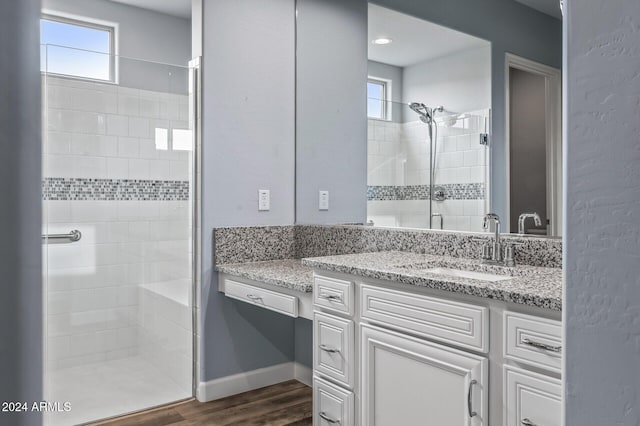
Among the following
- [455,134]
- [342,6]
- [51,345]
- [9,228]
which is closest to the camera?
[9,228]

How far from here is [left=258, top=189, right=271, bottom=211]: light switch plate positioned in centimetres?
294

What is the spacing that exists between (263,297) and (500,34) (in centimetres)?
162

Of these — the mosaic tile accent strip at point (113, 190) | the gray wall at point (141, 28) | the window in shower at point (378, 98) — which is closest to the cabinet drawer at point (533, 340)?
the window in shower at point (378, 98)

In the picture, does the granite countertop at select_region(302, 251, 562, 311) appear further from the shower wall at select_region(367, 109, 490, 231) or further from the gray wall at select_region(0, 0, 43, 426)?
the gray wall at select_region(0, 0, 43, 426)

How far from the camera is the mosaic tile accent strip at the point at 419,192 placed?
→ 2.21m

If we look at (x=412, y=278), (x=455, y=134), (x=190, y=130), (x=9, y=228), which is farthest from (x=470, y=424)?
(x=190, y=130)

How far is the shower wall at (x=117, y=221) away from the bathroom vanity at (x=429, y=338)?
2.27 ft

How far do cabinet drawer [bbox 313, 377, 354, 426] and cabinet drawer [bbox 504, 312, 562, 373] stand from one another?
78cm

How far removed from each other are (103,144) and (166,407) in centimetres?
141

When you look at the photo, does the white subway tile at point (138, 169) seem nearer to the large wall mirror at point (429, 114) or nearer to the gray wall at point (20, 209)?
the large wall mirror at point (429, 114)

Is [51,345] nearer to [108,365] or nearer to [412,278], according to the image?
[108,365]

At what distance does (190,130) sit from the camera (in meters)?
2.74
